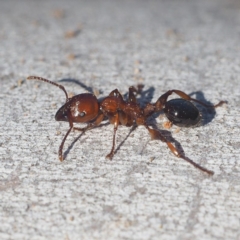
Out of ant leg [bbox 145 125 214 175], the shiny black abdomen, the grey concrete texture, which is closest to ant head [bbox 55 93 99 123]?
the grey concrete texture

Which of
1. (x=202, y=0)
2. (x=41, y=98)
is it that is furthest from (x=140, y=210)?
(x=202, y=0)

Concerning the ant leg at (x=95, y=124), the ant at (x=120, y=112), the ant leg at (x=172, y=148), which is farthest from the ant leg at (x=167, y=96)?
the ant leg at (x=95, y=124)

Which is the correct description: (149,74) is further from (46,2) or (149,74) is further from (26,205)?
(46,2)

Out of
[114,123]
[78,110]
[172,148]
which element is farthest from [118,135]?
[172,148]

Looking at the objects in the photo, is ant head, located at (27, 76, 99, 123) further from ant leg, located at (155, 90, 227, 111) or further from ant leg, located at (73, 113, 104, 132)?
ant leg, located at (155, 90, 227, 111)

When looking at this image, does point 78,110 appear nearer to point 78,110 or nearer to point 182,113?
point 78,110

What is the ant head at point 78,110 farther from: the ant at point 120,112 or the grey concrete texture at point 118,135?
the grey concrete texture at point 118,135
